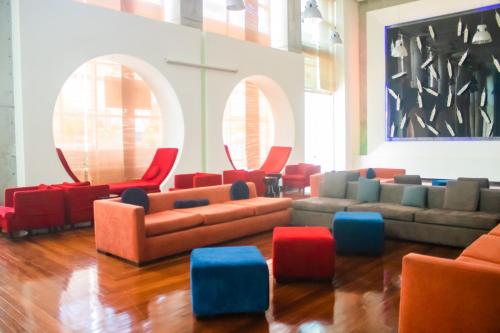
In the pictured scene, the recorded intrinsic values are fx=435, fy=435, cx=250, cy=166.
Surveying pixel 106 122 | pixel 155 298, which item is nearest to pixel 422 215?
pixel 155 298

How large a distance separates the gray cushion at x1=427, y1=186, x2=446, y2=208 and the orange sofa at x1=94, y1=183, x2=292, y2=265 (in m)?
1.96

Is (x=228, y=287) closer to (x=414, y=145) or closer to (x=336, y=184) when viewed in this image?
(x=336, y=184)

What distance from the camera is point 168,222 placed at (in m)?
4.80

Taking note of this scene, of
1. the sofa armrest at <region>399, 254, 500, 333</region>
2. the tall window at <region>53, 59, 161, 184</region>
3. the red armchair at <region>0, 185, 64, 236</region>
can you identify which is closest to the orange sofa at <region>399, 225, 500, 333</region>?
the sofa armrest at <region>399, 254, 500, 333</region>

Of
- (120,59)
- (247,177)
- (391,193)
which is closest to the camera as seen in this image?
(391,193)

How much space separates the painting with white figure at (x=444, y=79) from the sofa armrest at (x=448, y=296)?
1041cm

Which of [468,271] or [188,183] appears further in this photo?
[188,183]

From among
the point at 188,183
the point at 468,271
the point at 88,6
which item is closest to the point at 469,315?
the point at 468,271

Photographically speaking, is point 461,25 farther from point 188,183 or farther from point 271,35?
point 188,183

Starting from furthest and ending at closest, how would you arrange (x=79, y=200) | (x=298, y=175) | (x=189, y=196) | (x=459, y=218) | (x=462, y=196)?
1. (x=298, y=175)
2. (x=79, y=200)
3. (x=189, y=196)
4. (x=462, y=196)
5. (x=459, y=218)

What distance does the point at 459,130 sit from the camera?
1224 cm

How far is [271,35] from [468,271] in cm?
1070

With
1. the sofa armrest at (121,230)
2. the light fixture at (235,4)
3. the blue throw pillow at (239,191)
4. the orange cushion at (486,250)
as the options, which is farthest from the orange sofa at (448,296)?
the light fixture at (235,4)

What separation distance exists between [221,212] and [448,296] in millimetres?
3315
